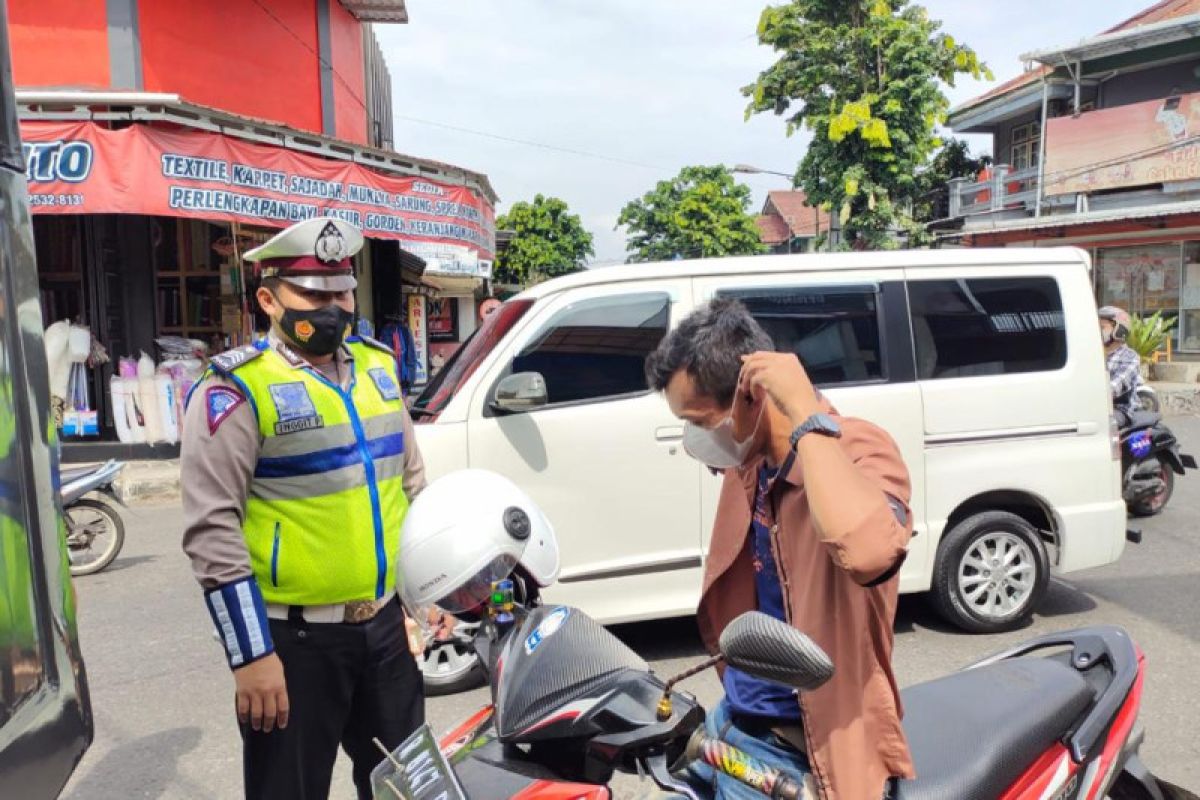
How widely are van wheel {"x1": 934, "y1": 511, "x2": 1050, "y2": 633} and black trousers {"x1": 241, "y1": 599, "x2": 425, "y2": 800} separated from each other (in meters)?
3.30

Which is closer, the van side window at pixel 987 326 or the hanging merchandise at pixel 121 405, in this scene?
the van side window at pixel 987 326

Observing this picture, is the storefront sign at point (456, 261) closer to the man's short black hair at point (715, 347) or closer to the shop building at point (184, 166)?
the shop building at point (184, 166)

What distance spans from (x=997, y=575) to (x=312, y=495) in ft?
12.8

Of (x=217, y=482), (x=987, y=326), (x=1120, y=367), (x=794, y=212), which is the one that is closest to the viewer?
(x=217, y=482)

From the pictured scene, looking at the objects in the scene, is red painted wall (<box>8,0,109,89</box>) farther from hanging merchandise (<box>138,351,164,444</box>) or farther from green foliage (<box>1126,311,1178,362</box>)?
green foliage (<box>1126,311,1178,362</box>)

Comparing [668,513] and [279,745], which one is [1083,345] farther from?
[279,745]

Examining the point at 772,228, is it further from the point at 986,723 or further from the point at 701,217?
the point at 986,723

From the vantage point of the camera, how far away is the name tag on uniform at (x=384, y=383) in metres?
2.46

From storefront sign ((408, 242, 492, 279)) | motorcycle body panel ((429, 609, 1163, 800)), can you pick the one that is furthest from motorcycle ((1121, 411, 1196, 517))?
storefront sign ((408, 242, 492, 279))

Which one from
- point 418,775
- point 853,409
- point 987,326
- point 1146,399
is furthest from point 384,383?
point 1146,399

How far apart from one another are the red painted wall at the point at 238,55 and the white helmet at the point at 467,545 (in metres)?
10.2

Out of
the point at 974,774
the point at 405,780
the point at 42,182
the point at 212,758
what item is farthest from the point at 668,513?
the point at 42,182

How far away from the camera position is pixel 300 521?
2.23m

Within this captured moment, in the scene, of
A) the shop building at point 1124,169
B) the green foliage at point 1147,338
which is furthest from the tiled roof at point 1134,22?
the green foliage at point 1147,338
